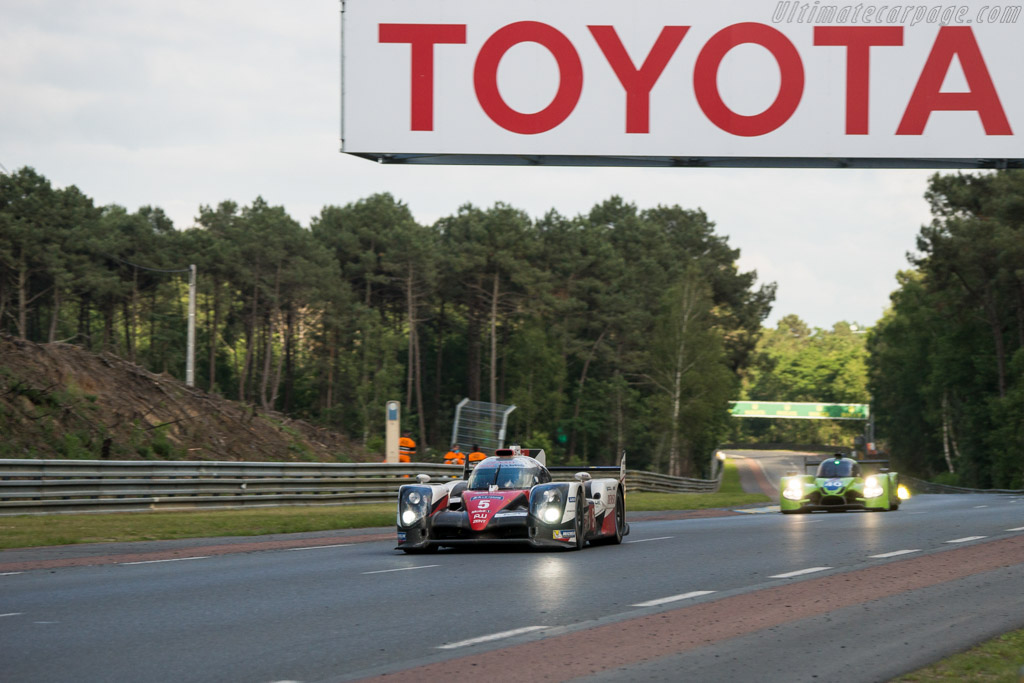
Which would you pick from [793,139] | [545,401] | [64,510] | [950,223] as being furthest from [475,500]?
[545,401]

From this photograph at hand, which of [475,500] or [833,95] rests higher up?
[833,95]

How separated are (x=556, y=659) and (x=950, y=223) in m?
72.5

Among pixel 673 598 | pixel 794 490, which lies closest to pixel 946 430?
pixel 794 490

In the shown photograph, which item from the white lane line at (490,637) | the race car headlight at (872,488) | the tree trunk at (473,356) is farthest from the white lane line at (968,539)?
the tree trunk at (473,356)

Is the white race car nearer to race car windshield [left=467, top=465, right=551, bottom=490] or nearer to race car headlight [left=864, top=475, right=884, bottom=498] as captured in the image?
race car windshield [left=467, top=465, right=551, bottom=490]

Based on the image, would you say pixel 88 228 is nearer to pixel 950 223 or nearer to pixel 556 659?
pixel 950 223

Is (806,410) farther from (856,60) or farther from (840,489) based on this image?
(856,60)

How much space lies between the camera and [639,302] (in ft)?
304

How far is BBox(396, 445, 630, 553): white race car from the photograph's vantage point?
15.1m

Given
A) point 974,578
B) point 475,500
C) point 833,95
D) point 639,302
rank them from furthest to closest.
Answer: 1. point 639,302
2. point 833,95
3. point 475,500
4. point 974,578

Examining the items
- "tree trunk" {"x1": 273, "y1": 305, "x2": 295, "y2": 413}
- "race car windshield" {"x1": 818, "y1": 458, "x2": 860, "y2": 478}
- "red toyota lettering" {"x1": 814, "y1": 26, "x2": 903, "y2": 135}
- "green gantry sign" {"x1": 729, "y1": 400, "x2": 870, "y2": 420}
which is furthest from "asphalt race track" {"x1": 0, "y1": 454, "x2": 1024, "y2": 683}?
"green gantry sign" {"x1": 729, "y1": 400, "x2": 870, "y2": 420}

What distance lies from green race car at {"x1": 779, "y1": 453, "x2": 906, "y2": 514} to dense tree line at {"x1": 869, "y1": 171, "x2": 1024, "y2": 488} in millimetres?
45130

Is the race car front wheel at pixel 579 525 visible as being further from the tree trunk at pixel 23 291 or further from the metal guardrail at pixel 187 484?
the tree trunk at pixel 23 291

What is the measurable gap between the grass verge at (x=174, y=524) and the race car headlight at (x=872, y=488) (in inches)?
383
